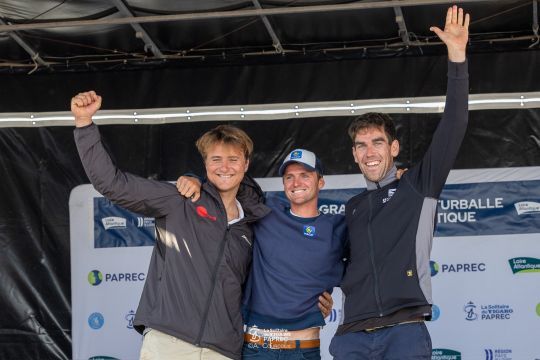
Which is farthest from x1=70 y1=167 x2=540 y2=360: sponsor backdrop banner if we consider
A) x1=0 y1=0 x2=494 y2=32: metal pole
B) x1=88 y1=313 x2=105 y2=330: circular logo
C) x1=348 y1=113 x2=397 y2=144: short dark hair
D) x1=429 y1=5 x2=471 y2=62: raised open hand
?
x1=429 y1=5 x2=471 y2=62: raised open hand

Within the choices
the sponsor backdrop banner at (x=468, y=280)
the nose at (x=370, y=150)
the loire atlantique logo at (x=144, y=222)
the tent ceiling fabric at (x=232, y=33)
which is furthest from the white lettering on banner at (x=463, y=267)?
the nose at (x=370, y=150)

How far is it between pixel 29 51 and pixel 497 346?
3.75m

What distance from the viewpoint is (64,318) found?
655 cm

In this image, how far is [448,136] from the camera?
143 inches

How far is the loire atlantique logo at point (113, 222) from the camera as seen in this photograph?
6.55 m

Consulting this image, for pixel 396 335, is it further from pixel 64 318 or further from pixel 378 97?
pixel 64 318

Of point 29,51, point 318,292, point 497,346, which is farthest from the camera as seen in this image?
point 29,51

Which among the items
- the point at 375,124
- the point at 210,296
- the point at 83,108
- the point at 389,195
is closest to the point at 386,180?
the point at 389,195

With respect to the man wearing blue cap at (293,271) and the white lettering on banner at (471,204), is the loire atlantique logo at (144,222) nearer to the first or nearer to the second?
the white lettering on banner at (471,204)

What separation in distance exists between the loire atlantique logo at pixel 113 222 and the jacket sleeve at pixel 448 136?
3.23 m

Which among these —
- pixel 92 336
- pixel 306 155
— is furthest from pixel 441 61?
pixel 92 336

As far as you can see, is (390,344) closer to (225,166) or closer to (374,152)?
(374,152)

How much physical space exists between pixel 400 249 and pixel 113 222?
332 cm

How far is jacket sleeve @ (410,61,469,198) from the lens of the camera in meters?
3.59
